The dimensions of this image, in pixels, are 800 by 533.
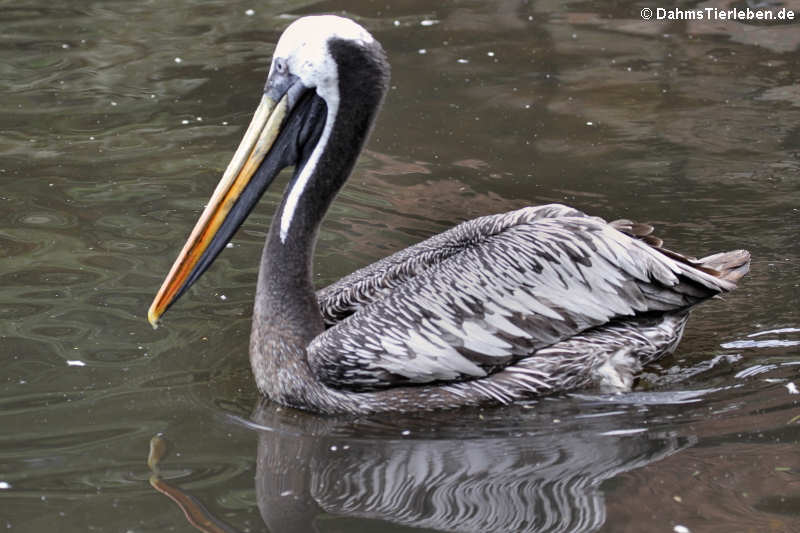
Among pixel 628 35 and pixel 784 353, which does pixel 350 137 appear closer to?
pixel 784 353

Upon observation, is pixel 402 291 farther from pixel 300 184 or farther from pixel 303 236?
pixel 300 184

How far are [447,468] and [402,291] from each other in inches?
32.0

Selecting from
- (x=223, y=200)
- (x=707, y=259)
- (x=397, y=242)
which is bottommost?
(x=397, y=242)

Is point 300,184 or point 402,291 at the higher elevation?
point 300,184

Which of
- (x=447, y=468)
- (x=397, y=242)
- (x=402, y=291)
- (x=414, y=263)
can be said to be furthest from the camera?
(x=397, y=242)

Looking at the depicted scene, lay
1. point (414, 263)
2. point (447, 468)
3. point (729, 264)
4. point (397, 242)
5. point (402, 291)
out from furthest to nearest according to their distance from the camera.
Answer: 1. point (397, 242)
2. point (729, 264)
3. point (414, 263)
4. point (402, 291)
5. point (447, 468)

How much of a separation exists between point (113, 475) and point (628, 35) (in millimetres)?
5966

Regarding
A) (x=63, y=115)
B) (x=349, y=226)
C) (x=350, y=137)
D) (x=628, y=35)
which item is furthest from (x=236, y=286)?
(x=628, y=35)

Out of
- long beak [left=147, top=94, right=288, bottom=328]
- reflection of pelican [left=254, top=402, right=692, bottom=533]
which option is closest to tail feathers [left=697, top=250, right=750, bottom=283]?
reflection of pelican [left=254, top=402, right=692, bottom=533]

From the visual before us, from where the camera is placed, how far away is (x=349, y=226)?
628 centimetres

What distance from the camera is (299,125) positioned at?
483cm

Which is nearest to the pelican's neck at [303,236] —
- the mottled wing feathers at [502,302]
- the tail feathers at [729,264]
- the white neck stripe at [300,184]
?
the white neck stripe at [300,184]

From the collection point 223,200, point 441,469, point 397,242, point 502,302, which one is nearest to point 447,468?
point 441,469

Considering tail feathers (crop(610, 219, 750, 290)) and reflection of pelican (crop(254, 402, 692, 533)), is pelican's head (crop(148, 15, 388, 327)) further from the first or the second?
tail feathers (crop(610, 219, 750, 290))
